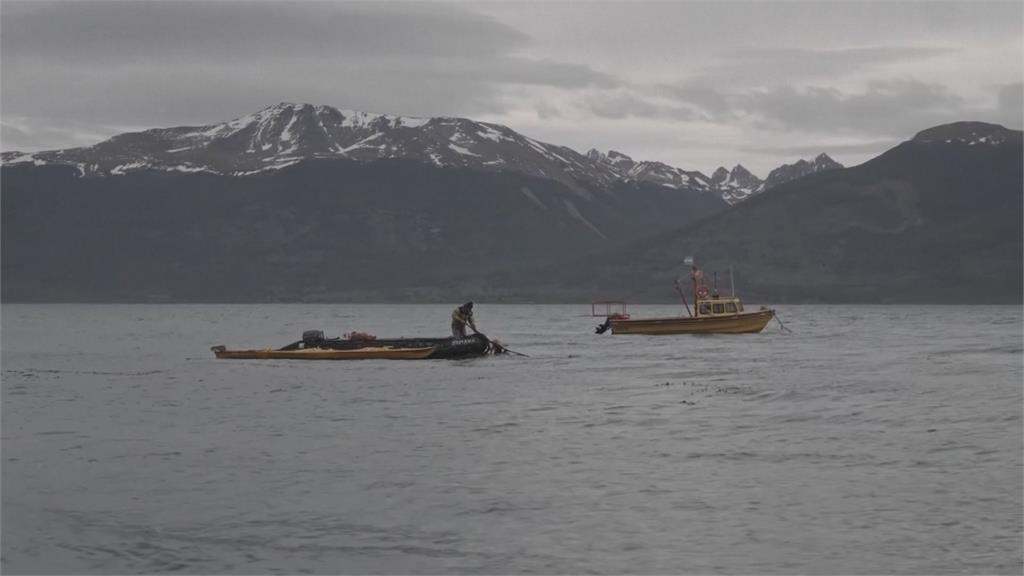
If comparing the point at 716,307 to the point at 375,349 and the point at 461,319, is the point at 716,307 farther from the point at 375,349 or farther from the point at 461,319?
the point at 461,319

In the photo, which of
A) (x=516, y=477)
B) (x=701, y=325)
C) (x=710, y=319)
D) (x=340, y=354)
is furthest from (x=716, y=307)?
(x=516, y=477)

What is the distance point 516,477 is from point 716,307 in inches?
3325

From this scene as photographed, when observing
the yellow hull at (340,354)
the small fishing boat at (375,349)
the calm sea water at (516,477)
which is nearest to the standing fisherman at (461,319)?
the small fishing boat at (375,349)

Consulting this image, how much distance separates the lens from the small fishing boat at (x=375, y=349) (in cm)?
7638

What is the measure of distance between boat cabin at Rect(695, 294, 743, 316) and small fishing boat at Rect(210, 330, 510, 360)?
3344cm

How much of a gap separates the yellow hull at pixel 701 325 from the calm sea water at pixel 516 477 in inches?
1886

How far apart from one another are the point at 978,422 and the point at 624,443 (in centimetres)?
1354

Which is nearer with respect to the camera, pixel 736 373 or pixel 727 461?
pixel 727 461

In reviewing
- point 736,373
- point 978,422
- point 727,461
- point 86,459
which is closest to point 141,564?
point 86,459

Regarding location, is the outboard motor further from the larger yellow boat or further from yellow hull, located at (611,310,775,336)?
yellow hull, located at (611,310,775,336)

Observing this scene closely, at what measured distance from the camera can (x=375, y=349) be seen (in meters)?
78.9

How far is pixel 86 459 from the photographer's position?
34781 mm

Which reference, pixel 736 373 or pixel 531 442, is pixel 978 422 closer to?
pixel 531 442

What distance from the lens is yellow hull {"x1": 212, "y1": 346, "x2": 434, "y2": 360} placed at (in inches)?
3046
